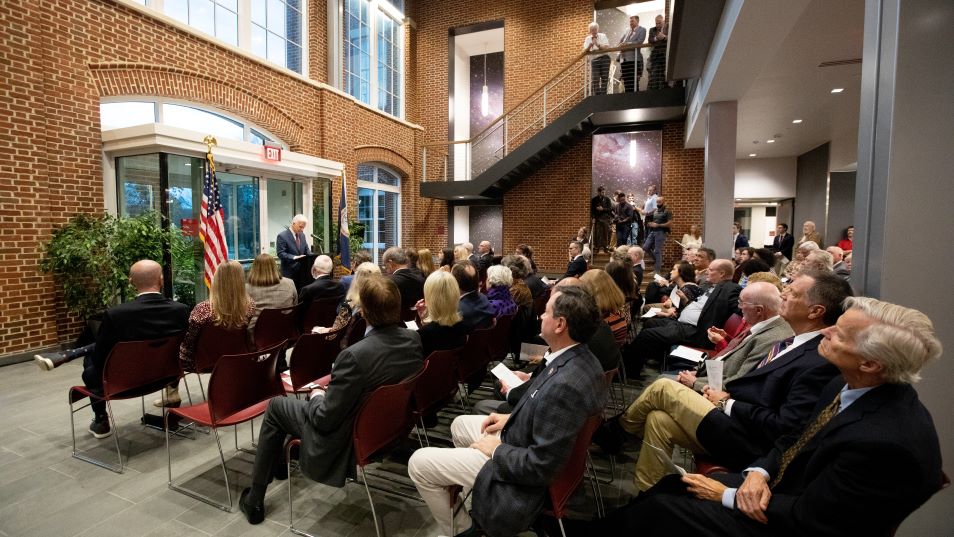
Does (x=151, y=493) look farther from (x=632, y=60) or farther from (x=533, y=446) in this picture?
(x=632, y=60)

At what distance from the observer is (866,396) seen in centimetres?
145

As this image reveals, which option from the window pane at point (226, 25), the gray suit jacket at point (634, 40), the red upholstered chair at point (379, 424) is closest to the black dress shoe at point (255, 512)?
the red upholstered chair at point (379, 424)

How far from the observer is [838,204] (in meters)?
11.0

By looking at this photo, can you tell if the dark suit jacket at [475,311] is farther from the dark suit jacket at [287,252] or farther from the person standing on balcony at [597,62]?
the person standing on balcony at [597,62]

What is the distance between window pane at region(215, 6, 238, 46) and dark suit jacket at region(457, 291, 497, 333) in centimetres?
710

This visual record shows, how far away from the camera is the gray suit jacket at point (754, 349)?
8.76 ft

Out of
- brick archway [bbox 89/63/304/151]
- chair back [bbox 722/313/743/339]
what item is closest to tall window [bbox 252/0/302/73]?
brick archway [bbox 89/63/304/151]

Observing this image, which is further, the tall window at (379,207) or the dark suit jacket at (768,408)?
the tall window at (379,207)

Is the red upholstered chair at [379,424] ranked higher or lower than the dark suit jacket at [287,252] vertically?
lower

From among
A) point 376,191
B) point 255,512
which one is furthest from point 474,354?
point 376,191

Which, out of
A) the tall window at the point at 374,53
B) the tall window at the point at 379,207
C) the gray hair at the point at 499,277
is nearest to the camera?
the gray hair at the point at 499,277

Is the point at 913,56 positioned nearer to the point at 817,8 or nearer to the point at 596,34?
the point at 817,8

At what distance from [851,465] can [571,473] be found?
95cm

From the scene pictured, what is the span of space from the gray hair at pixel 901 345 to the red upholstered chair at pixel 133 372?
144 inches
